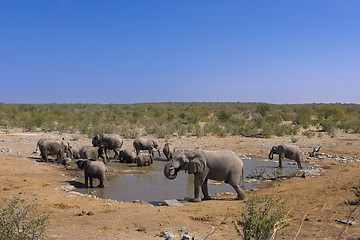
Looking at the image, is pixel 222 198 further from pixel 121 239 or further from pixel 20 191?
pixel 20 191

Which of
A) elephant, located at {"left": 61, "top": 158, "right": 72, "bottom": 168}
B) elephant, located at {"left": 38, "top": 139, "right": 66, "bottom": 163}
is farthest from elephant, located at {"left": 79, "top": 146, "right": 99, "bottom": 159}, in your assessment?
elephant, located at {"left": 38, "top": 139, "right": 66, "bottom": 163}

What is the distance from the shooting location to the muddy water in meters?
10.1

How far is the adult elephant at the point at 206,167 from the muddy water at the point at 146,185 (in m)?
1.18

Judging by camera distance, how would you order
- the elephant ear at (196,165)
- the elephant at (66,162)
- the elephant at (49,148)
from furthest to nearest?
the elephant at (49,148), the elephant at (66,162), the elephant ear at (196,165)

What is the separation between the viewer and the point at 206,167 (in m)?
9.34

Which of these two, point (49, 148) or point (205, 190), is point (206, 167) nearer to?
point (205, 190)

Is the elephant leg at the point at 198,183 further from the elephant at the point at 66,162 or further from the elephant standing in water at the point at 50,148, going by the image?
the elephant standing in water at the point at 50,148

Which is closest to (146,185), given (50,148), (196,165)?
(196,165)

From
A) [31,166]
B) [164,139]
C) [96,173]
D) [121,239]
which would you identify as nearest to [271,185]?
[96,173]

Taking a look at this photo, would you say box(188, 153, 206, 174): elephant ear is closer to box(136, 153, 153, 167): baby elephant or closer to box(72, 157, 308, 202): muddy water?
box(72, 157, 308, 202): muddy water

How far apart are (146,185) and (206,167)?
10.8 ft

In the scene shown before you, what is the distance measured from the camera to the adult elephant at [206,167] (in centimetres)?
916

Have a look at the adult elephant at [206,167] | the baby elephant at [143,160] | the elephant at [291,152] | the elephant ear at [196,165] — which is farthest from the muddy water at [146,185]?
the elephant ear at [196,165]

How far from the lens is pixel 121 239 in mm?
5762
